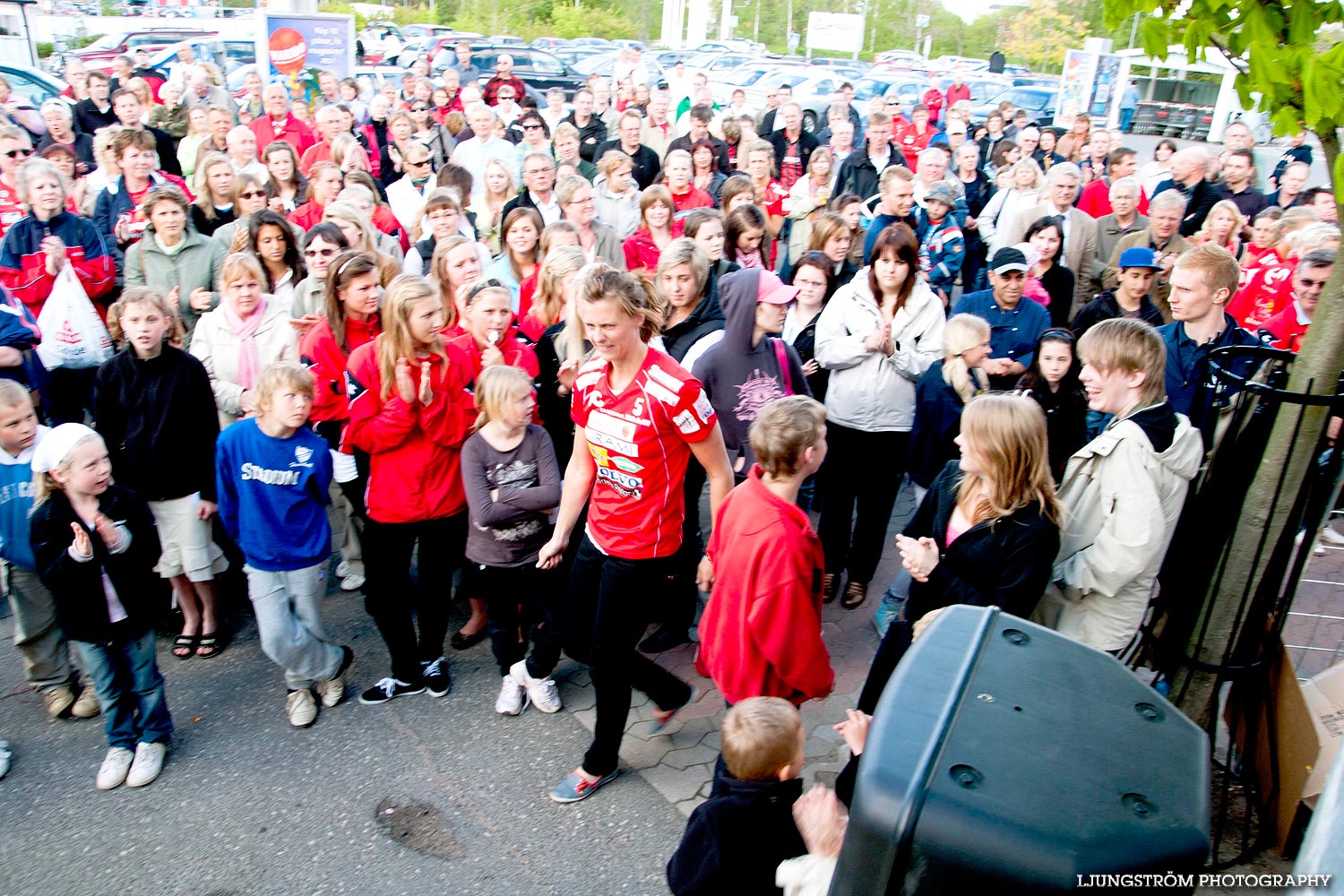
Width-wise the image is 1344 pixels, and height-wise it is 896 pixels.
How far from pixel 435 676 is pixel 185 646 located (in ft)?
4.26

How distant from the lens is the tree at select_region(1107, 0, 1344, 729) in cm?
242

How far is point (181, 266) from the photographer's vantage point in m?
5.34

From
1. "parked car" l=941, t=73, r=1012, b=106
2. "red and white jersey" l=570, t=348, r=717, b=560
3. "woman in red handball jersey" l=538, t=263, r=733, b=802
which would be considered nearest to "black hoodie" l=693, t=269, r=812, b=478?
"woman in red handball jersey" l=538, t=263, r=733, b=802

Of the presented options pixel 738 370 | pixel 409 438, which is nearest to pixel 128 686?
pixel 409 438

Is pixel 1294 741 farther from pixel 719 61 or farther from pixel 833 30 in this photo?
pixel 833 30

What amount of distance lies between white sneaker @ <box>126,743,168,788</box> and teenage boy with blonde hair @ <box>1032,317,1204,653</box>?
3.36 metres

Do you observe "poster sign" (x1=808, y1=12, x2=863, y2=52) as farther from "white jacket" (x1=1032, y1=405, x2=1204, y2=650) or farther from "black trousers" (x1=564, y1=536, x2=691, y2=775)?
"black trousers" (x1=564, y1=536, x2=691, y2=775)

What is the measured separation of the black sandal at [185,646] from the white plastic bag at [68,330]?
1640 mm

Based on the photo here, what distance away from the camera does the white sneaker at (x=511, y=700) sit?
4059mm

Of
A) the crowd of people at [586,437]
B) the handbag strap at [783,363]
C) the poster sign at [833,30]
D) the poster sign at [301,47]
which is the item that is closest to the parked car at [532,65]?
the poster sign at [301,47]

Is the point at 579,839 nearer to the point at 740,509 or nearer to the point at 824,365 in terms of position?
the point at 740,509

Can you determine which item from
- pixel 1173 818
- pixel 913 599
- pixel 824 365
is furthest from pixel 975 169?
pixel 1173 818

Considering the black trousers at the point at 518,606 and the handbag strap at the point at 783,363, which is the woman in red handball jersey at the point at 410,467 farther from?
the handbag strap at the point at 783,363

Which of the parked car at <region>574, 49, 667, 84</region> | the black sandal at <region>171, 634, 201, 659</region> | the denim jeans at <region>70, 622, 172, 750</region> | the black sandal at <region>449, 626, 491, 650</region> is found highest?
the parked car at <region>574, 49, 667, 84</region>
